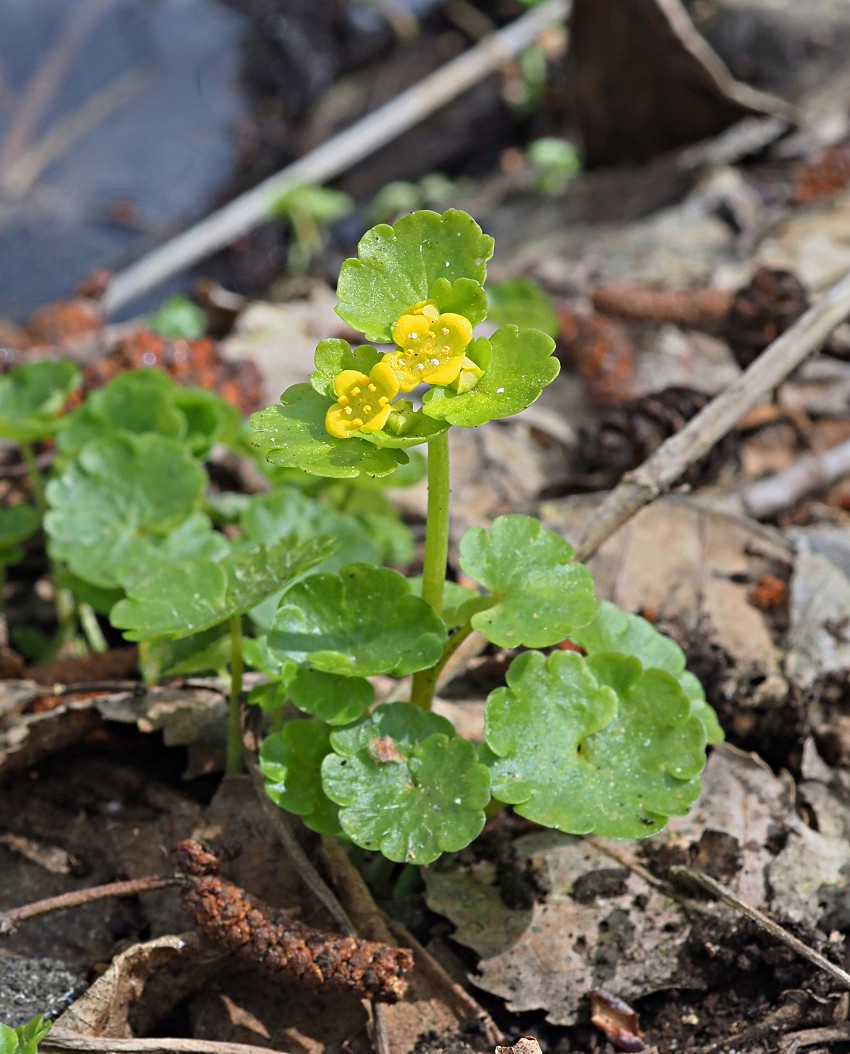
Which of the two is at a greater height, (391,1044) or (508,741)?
(508,741)

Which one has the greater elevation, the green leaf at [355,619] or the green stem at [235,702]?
the green leaf at [355,619]

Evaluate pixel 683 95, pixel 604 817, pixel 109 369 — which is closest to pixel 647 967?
pixel 604 817

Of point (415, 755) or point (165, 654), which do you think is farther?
point (165, 654)

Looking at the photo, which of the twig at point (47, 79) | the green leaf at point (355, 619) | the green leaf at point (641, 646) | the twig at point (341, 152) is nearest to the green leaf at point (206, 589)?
the green leaf at point (355, 619)

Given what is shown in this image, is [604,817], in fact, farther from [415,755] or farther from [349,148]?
[349,148]

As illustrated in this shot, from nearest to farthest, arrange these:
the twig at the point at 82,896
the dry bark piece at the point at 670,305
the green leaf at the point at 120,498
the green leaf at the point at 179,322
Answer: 1. the twig at the point at 82,896
2. the green leaf at the point at 120,498
3. the dry bark piece at the point at 670,305
4. the green leaf at the point at 179,322

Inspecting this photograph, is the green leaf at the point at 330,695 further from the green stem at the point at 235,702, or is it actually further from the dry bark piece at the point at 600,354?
the dry bark piece at the point at 600,354
